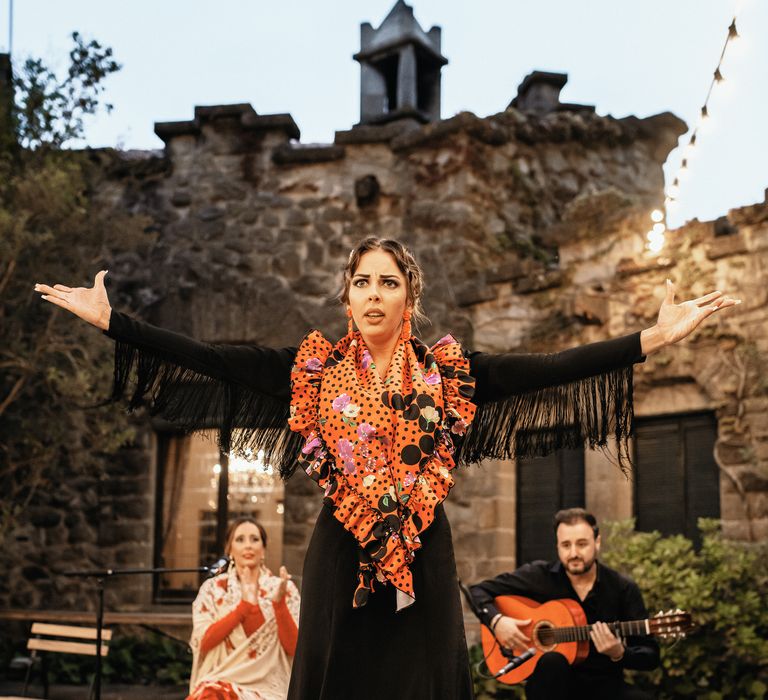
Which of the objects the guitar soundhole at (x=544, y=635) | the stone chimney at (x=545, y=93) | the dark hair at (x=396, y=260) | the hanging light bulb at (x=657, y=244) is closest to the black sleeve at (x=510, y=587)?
the guitar soundhole at (x=544, y=635)

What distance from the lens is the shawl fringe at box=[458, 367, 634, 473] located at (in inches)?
101

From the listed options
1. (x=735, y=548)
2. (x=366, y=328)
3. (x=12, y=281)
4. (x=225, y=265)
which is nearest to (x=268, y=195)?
(x=225, y=265)

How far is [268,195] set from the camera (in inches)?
346

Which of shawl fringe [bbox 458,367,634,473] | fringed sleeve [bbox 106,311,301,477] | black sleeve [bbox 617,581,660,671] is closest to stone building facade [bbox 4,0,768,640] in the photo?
black sleeve [bbox 617,581,660,671]

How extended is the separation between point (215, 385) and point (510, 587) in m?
2.59

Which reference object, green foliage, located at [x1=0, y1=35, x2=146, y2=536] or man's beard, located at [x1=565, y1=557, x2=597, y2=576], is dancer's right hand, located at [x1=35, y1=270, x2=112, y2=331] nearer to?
man's beard, located at [x1=565, y1=557, x2=597, y2=576]

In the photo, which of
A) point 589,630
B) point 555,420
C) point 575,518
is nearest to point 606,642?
point 589,630

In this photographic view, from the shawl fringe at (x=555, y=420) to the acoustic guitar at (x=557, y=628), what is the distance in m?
1.85

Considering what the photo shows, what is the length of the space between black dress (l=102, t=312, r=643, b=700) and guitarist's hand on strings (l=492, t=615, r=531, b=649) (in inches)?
80.2

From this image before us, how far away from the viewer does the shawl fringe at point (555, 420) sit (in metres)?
2.57

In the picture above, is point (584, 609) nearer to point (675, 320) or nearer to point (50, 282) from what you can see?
point (675, 320)

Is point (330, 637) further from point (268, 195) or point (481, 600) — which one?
point (268, 195)

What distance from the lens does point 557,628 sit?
178 inches

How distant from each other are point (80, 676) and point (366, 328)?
6.33 m
